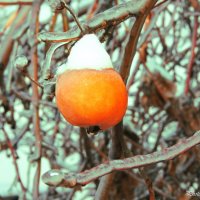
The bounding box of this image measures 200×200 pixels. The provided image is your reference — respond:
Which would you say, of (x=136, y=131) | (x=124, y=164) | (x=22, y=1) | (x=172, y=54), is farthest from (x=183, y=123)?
(x=124, y=164)

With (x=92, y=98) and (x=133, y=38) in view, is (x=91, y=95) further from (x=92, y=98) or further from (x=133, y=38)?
(x=133, y=38)

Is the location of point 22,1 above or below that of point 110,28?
below

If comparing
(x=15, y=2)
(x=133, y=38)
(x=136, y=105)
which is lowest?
(x=136, y=105)

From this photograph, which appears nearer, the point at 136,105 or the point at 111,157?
the point at 111,157

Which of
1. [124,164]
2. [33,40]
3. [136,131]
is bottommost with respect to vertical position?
[136,131]

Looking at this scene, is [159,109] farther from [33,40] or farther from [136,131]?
[33,40]

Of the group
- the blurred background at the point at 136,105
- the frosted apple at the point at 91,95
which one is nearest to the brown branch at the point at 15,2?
the blurred background at the point at 136,105

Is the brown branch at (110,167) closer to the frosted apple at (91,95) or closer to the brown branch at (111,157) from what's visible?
the frosted apple at (91,95)

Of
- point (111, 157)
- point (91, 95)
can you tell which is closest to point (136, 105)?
point (111, 157)

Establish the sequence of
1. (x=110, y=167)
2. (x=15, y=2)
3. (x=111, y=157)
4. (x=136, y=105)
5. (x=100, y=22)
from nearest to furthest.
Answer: (x=110, y=167) → (x=100, y=22) → (x=111, y=157) → (x=15, y=2) → (x=136, y=105)
